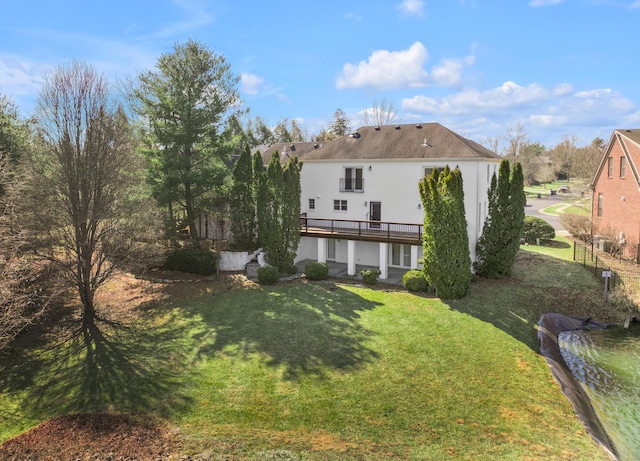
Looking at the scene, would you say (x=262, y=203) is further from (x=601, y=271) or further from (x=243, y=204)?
(x=601, y=271)

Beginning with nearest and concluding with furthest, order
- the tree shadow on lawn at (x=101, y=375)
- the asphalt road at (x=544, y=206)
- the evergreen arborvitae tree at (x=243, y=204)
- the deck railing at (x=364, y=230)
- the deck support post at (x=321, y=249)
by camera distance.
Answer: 1. the tree shadow on lawn at (x=101, y=375)
2. the deck railing at (x=364, y=230)
3. the deck support post at (x=321, y=249)
4. the evergreen arborvitae tree at (x=243, y=204)
5. the asphalt road at (x=544, y=206)

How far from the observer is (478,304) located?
19516mm

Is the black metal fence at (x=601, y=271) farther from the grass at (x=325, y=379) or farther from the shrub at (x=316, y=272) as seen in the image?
the shrub at (x=316, y=272)

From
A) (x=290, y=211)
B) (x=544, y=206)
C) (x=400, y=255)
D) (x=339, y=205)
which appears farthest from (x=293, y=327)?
(x=544, y=206)

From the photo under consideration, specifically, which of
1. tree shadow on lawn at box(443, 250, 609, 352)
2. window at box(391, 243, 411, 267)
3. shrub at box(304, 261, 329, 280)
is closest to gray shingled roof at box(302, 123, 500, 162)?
window at box(391, 243, 411, 267)

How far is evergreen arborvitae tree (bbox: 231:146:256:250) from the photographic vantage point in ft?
86.9

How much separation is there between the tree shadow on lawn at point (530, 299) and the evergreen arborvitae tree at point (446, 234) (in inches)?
37.5

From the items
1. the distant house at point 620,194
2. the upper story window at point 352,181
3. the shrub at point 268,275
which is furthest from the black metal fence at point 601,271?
the shrub at point 268,275

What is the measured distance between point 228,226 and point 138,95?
32.1 feet

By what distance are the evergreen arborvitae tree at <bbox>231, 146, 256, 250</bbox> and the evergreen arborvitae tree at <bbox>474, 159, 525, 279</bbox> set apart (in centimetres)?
1414

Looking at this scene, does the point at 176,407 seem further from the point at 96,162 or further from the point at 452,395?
the point at 96,162

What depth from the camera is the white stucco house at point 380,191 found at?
2403 cm

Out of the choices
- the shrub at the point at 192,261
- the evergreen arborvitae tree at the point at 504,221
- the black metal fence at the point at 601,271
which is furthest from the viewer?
the shrub at the point at 192,261

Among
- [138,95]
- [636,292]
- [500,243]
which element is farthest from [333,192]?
[636,292]
